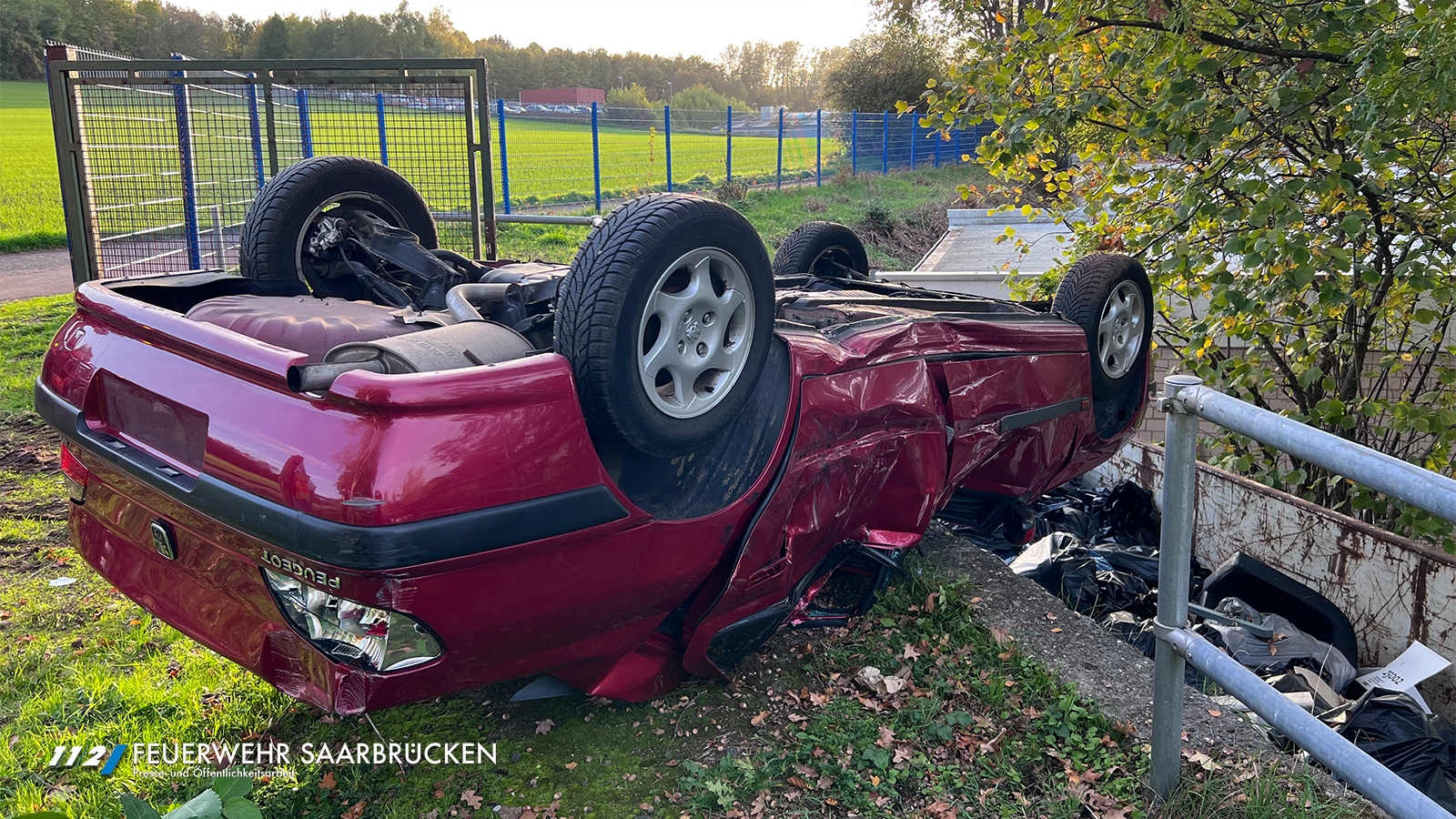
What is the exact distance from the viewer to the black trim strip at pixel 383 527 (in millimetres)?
1957

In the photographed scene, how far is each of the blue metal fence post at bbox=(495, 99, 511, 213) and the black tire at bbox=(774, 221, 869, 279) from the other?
454 inches

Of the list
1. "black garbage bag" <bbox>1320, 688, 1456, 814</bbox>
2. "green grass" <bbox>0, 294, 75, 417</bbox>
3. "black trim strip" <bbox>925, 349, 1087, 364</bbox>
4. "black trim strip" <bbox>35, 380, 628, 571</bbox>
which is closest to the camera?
"black trim strip" <bbox>35, 380, 628, 571</bbox>

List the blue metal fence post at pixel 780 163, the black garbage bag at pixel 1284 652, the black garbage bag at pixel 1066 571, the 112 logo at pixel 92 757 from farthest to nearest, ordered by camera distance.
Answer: the blue metal fence post at pixel 780 163 → the black garbage bag at pixel 1066 571 → the black garbage bag at pixel 1284 652 → the 112 logo at pixel 92 757

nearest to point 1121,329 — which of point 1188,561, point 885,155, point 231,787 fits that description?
point 1188,561

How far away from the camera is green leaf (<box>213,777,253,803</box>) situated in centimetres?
223

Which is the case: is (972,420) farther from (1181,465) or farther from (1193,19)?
(1193,19)

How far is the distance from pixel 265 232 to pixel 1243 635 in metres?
3.83

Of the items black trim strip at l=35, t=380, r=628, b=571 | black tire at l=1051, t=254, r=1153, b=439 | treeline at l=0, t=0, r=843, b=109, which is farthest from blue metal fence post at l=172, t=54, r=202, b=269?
treeline at l=0, t=0, r=843, b=109

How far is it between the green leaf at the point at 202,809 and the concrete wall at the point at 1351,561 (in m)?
4.13

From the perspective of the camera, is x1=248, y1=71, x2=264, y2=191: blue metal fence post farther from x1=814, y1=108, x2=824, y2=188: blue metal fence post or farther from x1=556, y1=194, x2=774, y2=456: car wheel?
x1=814, y1=108, x2=824, y2=188: blue metal fence post

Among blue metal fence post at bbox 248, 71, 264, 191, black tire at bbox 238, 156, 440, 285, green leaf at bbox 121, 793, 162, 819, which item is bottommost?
green leaf at bbox 121, 793, 162, 819

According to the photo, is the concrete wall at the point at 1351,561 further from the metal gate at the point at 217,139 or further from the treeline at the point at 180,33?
the treeline at the point at 180,33

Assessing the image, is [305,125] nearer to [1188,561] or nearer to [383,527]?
[383,527]

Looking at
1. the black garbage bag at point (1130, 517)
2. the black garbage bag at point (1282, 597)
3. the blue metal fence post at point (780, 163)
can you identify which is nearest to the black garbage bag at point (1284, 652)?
the black garbage bag at point (1282, 597)
